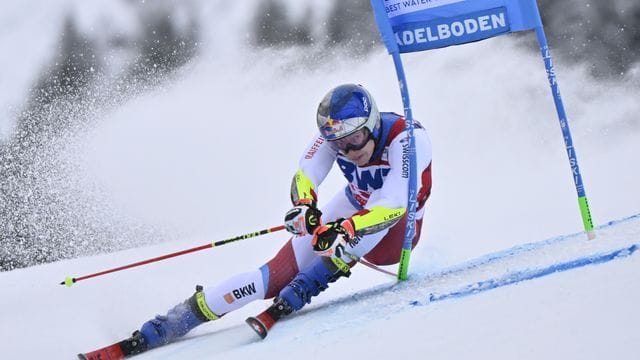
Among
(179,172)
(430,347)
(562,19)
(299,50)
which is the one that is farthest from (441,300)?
(562,19)

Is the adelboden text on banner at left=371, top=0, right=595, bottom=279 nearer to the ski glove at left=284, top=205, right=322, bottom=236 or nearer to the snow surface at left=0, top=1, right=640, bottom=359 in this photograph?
the ski glove at left=284, top=205, right=322, bottom=236

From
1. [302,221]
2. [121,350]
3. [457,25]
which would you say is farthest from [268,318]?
[457,25]

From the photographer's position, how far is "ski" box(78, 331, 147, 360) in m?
3.57

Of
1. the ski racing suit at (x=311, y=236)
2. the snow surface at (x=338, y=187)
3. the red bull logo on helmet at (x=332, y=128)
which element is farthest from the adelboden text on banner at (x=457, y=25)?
the snow surface at (x=338, y=187)

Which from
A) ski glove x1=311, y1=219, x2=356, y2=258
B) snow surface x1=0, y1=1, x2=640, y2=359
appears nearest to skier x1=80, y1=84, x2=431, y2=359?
ski glove x1=311, y1=219, x2=356, y2=258

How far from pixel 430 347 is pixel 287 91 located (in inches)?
333

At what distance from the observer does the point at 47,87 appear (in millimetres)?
9547

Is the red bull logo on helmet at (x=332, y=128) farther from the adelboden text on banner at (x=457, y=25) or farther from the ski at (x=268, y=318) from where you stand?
the ski at (x=268, y=318)

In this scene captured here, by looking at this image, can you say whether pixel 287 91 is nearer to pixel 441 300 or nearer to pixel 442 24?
pixel 442 24

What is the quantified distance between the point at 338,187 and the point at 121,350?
549 centimetres

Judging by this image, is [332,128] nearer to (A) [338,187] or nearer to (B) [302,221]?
(B) [302,221]

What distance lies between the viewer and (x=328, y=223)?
3.80 metres

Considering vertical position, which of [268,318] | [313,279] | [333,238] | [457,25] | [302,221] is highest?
[457,25]

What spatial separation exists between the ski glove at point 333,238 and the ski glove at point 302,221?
6.1 inches
